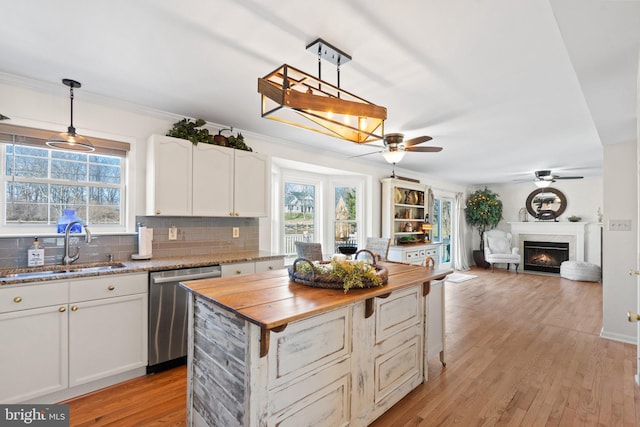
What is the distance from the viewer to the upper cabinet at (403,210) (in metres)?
5.70

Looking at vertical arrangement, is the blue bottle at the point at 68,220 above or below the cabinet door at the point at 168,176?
below

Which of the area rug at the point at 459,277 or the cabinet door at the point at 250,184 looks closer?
the cabinet door at the point at 250,184

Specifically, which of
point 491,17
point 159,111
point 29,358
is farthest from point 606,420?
point 159,111

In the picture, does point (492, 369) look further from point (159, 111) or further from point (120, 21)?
point (159, 111)

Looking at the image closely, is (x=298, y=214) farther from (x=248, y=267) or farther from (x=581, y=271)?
(x=581, y=271)

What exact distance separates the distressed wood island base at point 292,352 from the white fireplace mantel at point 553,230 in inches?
288

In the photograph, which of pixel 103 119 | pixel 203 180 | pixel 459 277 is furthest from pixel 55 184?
pixel 459 277

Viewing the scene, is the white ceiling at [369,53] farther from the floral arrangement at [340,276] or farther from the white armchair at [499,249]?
the white armchair at [499,249]

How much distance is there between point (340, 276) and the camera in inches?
73.9

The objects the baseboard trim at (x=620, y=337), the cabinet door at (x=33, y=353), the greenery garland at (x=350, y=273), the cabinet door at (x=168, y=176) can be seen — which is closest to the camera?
the greenery garland at (x=350, y=273)

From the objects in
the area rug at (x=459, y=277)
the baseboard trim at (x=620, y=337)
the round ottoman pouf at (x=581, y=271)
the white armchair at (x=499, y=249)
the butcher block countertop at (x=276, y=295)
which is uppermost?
the butcher block countertop at (x=276, y=295)

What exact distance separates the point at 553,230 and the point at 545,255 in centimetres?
66

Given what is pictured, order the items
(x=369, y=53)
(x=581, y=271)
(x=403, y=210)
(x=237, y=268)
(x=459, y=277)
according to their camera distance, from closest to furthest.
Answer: (x=369, y=53)
(x=237, y=268)
(x=403, y=210)
(x=581, y=271)
(x=459, y=277)

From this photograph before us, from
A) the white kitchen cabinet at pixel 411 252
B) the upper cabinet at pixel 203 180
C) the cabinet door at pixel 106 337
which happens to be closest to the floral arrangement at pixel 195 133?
the upper cabinet at pixel 203 180
